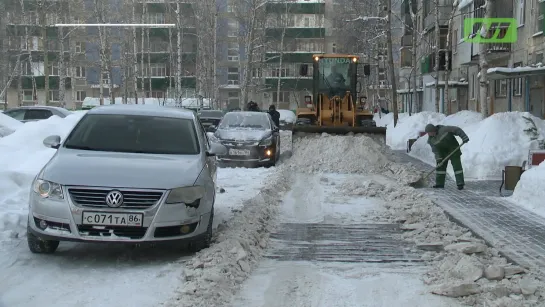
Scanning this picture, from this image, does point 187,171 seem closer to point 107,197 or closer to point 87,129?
point 107,197

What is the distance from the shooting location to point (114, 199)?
6473 millimetres

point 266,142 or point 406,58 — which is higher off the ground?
point 406,58

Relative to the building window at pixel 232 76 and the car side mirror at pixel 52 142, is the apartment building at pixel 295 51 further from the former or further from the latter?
the car side mirror at pixel 52 142

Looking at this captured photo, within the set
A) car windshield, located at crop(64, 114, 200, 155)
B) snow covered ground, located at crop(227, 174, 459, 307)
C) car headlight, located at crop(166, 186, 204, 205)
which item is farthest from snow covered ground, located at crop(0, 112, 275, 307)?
car windshield, located at crop(64, 114, 200, 155)

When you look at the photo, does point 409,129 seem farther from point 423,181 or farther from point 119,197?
point 119,197

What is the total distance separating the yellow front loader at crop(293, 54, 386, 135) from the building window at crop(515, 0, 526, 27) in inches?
402

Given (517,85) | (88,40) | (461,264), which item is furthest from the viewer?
(88,40)

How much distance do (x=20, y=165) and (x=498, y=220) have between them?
8865mm

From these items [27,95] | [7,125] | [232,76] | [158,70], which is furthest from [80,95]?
[7,125]

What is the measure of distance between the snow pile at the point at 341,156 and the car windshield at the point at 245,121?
42.6 inches

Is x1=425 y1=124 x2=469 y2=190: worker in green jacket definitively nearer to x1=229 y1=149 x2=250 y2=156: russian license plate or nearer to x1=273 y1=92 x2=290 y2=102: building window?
x1=229 y1=149 x2=250 y2=156: russian license plate

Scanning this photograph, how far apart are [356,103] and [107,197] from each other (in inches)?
652

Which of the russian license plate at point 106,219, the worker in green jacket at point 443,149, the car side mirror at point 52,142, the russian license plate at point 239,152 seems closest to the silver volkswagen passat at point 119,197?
the russian license plate at point 106,219

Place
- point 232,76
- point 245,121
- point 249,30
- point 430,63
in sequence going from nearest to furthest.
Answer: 1. point 245,121
2. point 249,30
3. point 430,63
4. point 232,76
